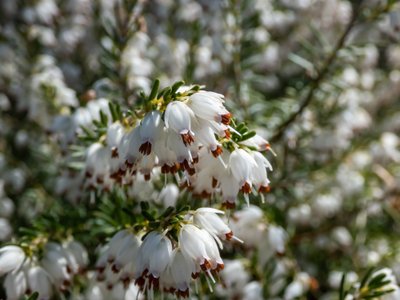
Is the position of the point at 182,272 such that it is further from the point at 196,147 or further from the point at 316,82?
the point at 316,82

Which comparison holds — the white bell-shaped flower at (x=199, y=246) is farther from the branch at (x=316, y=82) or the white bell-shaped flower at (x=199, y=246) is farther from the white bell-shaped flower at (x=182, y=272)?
the branch at (x=316, y=82)

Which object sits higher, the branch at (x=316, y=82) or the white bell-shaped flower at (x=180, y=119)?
the white bell-shaped flower at (x=180, y=119)

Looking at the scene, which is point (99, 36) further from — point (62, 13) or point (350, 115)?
point (350, 115)

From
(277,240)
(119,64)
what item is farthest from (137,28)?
(277,240)

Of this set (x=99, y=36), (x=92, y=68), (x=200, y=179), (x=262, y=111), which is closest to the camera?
(x=200, y=179)

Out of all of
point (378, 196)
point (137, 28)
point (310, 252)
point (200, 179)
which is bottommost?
point (310, 252)

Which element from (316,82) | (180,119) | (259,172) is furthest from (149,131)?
(316,82)

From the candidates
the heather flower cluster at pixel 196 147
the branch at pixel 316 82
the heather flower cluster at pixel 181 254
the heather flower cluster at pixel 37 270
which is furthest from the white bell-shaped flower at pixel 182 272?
the branch at pixel 316 82

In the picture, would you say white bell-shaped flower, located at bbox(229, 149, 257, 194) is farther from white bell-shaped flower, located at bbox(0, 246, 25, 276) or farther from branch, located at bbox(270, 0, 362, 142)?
branch, located at bbox(270, 0, 362, 142)

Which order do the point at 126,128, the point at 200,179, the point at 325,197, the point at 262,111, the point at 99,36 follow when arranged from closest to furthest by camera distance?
1. the point at 200,179
2. the point at 126,128
3. the point at 262,111
4. the point at 325,197
5. the point at 99,36
